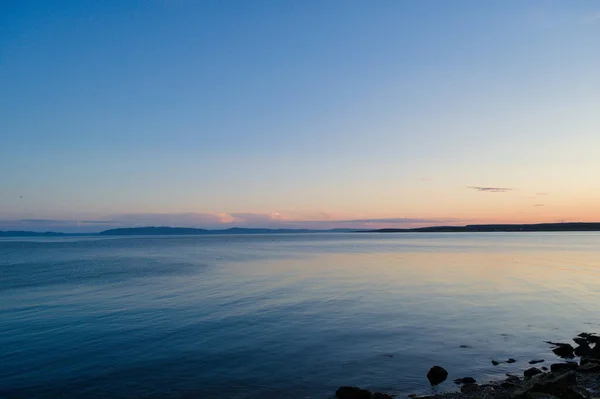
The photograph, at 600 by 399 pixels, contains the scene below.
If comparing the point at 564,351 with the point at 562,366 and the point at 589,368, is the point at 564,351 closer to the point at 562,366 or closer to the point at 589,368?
the point at 562,366

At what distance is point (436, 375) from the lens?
15.8 m

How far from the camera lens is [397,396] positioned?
14.2 metres

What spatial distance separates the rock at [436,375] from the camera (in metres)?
15.6

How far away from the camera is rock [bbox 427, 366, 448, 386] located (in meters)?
15.6

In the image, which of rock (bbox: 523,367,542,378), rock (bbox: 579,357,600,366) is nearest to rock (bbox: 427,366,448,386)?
rock (bbox: 523,367,542,378)

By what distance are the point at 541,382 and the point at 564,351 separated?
25.3ft

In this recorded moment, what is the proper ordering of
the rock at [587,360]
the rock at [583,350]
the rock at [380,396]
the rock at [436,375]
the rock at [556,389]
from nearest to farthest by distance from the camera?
the rock at [556,389]
the rock at [380,396]
the rock at [436,375]
the rock at [587,360]
the rock at [583,350]

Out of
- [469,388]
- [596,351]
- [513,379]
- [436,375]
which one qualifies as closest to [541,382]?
[469,388]

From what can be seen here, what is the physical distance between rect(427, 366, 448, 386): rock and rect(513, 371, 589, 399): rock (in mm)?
3340

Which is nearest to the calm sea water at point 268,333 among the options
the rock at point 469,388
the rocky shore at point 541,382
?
the rocky shore at point 541,382

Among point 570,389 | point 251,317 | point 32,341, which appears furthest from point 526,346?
point 32,341

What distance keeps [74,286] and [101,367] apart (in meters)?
27.7

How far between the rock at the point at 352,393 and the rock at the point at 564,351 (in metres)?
10.8

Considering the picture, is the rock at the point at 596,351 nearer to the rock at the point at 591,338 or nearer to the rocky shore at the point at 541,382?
the rocky shore at the point at 541,382
